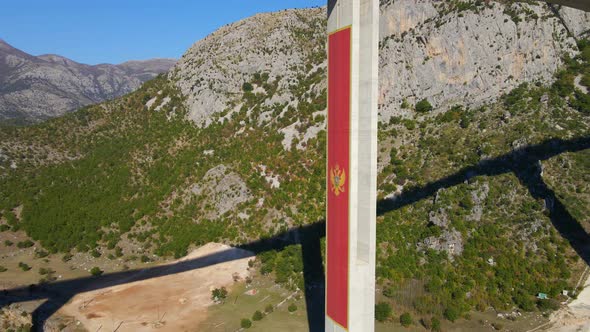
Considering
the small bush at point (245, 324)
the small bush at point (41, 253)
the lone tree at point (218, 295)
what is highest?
the small bush at point (41, 253)

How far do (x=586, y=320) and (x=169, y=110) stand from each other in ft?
228

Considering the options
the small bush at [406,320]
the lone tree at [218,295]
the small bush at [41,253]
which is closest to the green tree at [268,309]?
the lone tree at [218,295]

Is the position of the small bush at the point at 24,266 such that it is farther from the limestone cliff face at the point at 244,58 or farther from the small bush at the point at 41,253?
the limestone cliff face at the point at 244,58

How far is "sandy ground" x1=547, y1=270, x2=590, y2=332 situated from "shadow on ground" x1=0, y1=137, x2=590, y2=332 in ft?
17.2

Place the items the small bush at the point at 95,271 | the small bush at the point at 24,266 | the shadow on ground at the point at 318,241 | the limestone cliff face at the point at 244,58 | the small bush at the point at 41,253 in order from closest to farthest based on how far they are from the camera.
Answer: the shadow on ground at the point at 318,241 → the small bush at the point at 24,266 → the small bush at the point at 95,271 → the small bush at the point at 41,253 → the limestone cliff face at the point at 244,58

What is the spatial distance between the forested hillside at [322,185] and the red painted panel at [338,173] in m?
13.0

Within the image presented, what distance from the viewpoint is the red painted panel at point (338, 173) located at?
59.3 ft

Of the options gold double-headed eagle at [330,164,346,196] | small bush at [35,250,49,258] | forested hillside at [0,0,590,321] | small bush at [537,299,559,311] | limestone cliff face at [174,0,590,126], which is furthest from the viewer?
limestone cliff face at [174,0,590,126]

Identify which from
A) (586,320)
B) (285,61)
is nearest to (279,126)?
(285,61)

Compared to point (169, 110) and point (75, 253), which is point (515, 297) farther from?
point (169, 110)

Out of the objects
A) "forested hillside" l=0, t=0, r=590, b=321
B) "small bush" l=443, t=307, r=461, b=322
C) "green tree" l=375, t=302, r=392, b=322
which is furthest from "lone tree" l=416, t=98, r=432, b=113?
"green tree" l=375, t=302, r=392, b=322

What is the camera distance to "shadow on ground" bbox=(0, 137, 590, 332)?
31453 mm

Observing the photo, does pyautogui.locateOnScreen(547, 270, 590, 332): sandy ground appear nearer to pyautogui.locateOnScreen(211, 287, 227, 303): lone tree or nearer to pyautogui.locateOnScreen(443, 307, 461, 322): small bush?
pyautogui.locateOnScreen(443, 307, 461, 322): small bush

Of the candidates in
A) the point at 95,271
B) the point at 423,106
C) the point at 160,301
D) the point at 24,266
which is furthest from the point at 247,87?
the point at 160,301
